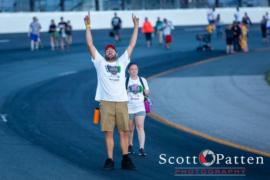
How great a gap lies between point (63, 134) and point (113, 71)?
4.48 m

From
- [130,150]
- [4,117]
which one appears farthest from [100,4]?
[130,150]

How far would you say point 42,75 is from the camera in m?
31.1

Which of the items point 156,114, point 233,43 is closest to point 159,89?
point 156,114

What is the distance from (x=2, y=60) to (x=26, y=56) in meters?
2.16

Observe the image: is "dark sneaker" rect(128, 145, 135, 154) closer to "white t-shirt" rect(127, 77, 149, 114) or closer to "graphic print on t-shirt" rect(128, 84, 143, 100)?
"white t-shirt" rect(127, 77, 149, 114)

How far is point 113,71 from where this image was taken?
41.1ft

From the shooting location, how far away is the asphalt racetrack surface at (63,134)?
12.8 metres

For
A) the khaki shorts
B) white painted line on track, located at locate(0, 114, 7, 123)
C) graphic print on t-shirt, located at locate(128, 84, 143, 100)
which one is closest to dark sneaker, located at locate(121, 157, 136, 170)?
the khaki shorts

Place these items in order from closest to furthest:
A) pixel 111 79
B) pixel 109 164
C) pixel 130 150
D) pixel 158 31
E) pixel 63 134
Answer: pixel 111 79, pixel 109 164, pixel 130 150, pixel 63 134, pixel 158 31

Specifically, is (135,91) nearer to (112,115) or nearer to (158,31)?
(112,115)

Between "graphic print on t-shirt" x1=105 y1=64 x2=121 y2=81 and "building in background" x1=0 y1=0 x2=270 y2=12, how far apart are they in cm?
4402

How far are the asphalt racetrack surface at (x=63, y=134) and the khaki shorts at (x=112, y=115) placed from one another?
0.69 metres

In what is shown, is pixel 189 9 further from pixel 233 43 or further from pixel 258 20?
pixel 233 43

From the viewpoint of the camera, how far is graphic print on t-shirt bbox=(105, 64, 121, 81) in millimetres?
12521
